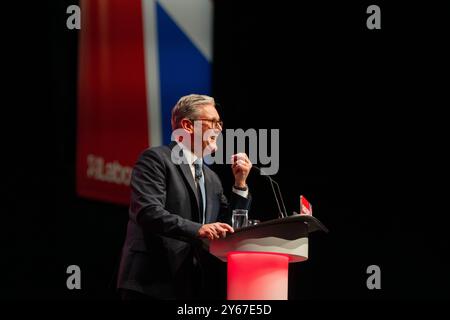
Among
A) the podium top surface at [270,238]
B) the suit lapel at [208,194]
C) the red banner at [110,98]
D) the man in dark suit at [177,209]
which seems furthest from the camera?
the red banner at [110,98]

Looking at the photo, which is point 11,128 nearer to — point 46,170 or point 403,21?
point 46,170

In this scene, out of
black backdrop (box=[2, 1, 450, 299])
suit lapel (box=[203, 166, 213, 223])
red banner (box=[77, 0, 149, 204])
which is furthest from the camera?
black backdrop (box=[2, 1, 450, 299])

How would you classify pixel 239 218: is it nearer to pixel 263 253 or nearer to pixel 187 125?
pixel 263 253

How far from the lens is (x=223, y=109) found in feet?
13.9

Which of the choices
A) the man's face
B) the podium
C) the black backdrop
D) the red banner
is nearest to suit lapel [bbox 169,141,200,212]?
the man's face

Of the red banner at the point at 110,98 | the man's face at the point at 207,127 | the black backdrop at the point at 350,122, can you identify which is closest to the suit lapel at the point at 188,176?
the man's face at the point at 207,127

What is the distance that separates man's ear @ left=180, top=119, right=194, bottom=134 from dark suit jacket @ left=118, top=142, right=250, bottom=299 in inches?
5.2

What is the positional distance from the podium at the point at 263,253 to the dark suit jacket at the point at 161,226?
6.3 inches

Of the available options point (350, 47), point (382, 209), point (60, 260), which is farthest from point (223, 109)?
point (60, 260)

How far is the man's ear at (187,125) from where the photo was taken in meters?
2.69

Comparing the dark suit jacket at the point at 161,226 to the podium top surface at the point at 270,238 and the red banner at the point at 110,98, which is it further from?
the red banner at the point at 110,98

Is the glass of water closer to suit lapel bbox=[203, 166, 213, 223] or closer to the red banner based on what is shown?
suit lapel bbox=[203, 166, 213, 223]

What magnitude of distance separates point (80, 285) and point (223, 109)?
5.02ft

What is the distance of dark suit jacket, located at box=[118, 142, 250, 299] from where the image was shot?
2.39 metres
